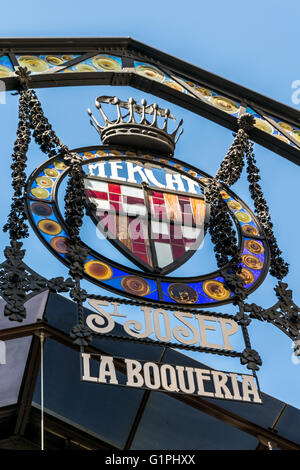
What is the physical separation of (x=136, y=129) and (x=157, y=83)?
1.54m

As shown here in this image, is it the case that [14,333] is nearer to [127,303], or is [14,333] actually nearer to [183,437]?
[127,303]

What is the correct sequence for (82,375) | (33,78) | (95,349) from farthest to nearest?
(33,78) → (95,349) → (82,375)

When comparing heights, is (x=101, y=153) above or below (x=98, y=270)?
above

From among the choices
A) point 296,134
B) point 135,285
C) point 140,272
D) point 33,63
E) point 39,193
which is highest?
point 296,134

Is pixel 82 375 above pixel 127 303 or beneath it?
beneath

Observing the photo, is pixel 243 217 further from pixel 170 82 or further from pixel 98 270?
pixel 170 82

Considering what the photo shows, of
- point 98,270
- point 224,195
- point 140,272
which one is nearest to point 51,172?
point 98,270

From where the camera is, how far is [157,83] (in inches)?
598

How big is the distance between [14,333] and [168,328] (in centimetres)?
197

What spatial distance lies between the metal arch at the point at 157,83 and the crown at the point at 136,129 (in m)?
0.56

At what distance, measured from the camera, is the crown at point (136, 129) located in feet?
45.5

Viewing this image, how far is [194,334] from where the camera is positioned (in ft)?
33.7
